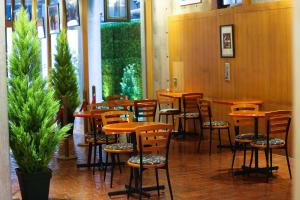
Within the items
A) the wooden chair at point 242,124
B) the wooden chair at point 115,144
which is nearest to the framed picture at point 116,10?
the wooden chair at point 242,124

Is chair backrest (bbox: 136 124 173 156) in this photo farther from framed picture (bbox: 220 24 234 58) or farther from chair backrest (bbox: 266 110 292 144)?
framed picture (bbox: 220 24 234 58)

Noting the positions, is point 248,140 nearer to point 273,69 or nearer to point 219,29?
point 273,69

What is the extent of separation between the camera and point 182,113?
36.8 ft

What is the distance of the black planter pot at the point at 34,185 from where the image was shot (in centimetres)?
580

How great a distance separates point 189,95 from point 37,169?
17.6 feet

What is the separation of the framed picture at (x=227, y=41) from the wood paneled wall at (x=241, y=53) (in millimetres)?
89

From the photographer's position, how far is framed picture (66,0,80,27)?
1294 centimetres

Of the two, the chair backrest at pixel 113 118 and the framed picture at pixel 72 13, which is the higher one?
the framed picture at pixel 72 13

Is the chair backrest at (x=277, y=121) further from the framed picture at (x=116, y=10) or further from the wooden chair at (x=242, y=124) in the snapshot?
the framed picture at (x=116, y=10)

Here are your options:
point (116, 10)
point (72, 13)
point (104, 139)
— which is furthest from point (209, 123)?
point (72, 13)

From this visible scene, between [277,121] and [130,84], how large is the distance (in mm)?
6557

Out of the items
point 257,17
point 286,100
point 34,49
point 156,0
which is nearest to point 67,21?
point 156,0

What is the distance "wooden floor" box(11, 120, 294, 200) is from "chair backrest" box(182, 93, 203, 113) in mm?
1627

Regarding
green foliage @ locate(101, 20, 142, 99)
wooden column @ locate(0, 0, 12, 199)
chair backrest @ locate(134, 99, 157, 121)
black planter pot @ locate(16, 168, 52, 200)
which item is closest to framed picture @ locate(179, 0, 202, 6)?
green foliage @ locate(101, 20, 142, 99)
